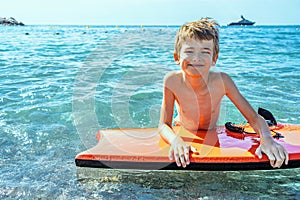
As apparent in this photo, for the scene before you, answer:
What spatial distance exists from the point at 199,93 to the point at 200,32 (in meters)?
0.56

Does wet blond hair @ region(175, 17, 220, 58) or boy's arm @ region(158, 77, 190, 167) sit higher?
wet blond hair @ region(175, 17, 220, 58)

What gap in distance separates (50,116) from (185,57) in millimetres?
2423

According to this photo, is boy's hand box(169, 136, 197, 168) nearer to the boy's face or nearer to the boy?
the boy

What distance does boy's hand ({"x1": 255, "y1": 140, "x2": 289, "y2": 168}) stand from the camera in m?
2.47

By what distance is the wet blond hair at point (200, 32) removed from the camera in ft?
8.66

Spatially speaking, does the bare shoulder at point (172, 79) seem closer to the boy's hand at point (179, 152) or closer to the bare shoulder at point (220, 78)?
the bare shoulder at point (220, 78)

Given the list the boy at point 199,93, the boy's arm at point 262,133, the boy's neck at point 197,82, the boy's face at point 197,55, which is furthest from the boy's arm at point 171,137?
the boy's arm at point 262,133

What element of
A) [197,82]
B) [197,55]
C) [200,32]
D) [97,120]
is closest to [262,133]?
[197,82]

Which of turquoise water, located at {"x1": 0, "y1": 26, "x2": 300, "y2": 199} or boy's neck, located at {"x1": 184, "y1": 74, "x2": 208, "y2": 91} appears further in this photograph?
boy's neck, located at {"x1": 184, "y1": 74, "x2": 208, "y2": 91}

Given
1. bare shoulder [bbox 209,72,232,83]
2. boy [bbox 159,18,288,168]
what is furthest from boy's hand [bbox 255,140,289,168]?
bare shoulder [bbox 209,72,232,83]

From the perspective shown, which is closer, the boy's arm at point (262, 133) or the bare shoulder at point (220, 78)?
the boy's arm at point (262, 133)

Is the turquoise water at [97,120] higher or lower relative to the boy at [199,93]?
lower

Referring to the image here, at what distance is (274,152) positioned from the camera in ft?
8.31

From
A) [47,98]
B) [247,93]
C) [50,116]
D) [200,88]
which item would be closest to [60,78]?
[47,98]
